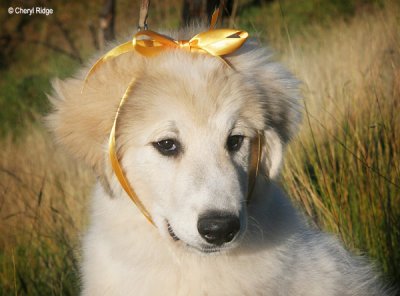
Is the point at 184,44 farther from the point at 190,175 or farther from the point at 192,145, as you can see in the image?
the point at 190,175

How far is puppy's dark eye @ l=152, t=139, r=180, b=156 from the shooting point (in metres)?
3.02

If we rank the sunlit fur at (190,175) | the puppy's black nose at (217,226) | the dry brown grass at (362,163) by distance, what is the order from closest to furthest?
the puppy's black nose at (217,226) < the sunlit fur at (190,175) < the dry brown grass at (362,163)

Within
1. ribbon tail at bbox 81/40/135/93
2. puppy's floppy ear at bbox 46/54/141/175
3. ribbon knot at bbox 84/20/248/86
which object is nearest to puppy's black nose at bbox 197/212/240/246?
puppy's floppy ear at bbox 46/54/141/175

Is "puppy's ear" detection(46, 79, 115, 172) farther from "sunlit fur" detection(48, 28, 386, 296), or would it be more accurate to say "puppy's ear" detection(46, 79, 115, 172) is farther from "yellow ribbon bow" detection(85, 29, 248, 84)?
"yellow ribbon bow" detection(85, 29, 248, 84)

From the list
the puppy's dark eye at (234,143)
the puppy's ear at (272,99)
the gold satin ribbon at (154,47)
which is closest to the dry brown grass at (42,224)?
the gold satin ribbon at (154,47)

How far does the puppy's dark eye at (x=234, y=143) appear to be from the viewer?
3.07 m

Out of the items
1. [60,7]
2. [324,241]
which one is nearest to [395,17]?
[324,241]

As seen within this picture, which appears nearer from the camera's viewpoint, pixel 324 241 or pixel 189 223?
pixel 189 223

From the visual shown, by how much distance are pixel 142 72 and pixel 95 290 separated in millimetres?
1050

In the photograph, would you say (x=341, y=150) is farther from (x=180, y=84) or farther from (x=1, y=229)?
(x=1, y=229)

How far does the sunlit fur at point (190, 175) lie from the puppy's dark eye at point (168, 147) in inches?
1.1

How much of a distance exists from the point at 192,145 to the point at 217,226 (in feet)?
1.31

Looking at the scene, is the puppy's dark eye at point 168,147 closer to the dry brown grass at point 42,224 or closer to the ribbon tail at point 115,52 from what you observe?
the ribbon tail at point 115,52

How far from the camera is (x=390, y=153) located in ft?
14.6
